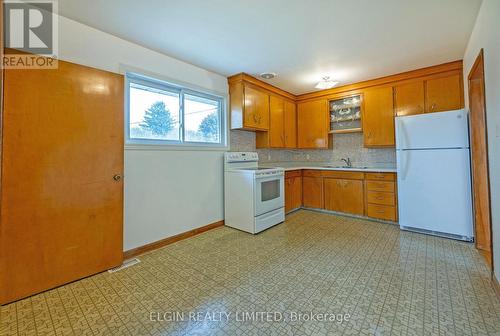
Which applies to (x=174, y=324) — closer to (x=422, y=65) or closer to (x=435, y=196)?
(x=435, y=196)

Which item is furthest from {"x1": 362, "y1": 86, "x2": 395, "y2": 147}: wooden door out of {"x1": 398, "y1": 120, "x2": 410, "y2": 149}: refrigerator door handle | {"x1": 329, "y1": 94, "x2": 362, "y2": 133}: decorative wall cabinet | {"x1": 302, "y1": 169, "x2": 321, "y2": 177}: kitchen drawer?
{"x1": 302, "y1": 169, "x2": 321, "y2": 177}: kitchen drawer

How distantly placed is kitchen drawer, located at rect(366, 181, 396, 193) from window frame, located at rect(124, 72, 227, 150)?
2.50 meters

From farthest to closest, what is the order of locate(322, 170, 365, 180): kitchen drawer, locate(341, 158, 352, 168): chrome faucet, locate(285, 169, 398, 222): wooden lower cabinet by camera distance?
locate(341, 158, 352, 168): chrome faucet
locate(322, 170, 365, 180): kitchen drawer
locate(285, 169, 398, 222): wooden lower cabinet

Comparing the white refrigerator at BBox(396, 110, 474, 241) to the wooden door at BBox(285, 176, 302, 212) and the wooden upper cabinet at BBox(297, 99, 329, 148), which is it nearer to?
the wooden upper cabinet at BBox(297, 99, 329, 148)

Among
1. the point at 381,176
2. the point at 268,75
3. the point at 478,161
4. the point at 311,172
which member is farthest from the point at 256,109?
the point at 478,161

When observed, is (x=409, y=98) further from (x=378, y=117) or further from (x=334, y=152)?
(x=334, y=152)

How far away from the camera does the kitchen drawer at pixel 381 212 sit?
347 centimetres

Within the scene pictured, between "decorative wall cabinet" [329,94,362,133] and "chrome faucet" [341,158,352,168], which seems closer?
"decorative wall cabinet" [329,94,362,133]

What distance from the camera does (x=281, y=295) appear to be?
1.77 m

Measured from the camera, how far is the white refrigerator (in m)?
2.74

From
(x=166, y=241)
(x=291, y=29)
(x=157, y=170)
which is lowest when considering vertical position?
(x=166, y=241)

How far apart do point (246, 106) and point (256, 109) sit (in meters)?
0.27

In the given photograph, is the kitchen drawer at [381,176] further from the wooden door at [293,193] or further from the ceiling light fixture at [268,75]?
the ceiling light fixture at [268,75]

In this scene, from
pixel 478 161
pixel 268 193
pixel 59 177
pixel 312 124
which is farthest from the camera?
pixel 312 124
